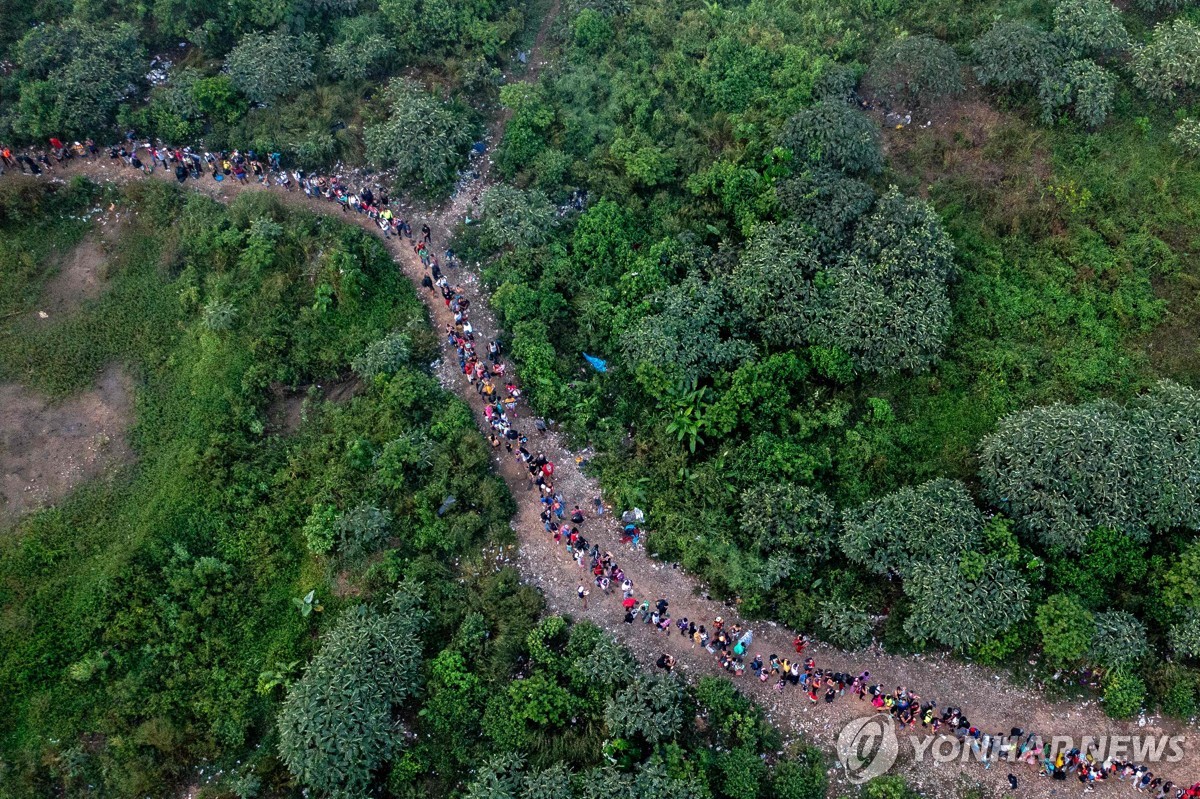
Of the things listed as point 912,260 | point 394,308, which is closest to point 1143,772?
point 912,260

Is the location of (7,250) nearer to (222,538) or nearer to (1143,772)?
(222,538)

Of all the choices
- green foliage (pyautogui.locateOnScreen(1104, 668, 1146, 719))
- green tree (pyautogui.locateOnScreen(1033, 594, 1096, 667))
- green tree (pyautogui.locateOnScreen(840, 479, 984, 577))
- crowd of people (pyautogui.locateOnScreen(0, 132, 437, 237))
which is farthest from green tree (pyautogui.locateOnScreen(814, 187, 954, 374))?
crowd of people (pyautogui.locateOnScreen(0, 132, 437, 237))

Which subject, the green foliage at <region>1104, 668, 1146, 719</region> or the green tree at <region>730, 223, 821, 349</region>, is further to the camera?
the green tree at <region>730, 223, 821, 349</region>

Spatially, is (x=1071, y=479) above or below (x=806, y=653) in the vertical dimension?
above

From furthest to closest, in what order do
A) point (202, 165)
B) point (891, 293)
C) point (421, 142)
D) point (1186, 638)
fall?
point (202, 165), point (421, 142), point (891, 293), point (1186, 638)

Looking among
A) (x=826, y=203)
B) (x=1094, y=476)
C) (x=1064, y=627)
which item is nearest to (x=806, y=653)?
(x=1064, y=627)

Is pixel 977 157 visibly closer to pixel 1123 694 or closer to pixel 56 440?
pixel 1123 694

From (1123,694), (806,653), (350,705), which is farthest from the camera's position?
(806,653)

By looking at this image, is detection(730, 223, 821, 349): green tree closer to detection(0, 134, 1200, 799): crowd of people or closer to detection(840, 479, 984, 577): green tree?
detection(840, 479, 984, 577): green tree
